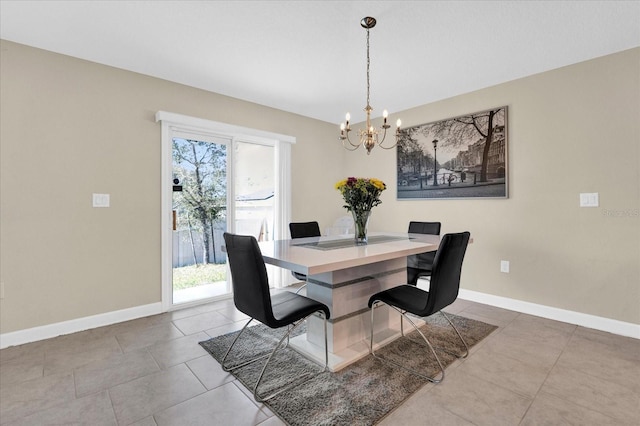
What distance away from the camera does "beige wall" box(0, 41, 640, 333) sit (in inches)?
97.9

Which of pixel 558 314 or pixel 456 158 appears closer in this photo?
pixel 558 314

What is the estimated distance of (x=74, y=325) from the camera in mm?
2664

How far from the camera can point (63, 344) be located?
2420 millimetres

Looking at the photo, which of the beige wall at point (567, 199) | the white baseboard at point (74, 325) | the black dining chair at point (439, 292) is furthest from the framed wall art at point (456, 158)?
the white baseboard at point (74, 325)

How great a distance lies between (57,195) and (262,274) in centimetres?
227

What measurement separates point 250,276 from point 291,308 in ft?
1.18

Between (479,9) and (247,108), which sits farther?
(247,108)

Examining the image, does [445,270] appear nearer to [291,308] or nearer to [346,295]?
[346,295]

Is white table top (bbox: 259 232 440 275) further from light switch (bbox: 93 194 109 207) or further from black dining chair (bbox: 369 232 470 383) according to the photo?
light switch (bbox: 93 194 109 207)

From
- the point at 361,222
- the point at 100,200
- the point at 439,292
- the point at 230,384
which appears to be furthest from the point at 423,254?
the point at 100,200

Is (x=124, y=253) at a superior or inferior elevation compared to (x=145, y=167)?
inferior

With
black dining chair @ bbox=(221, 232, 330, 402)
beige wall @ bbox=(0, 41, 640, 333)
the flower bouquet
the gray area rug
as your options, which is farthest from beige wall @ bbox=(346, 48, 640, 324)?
black dining chair @ bbox=(221, 232, 330, 402)

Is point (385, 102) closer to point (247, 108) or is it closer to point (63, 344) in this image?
point (247, 108)

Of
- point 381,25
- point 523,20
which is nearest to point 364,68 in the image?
point 381,25
